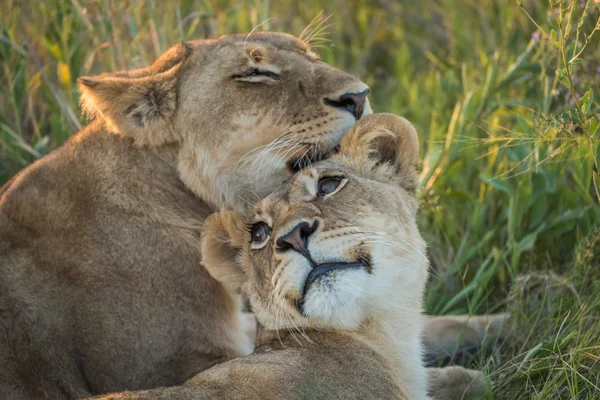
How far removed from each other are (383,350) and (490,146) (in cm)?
231

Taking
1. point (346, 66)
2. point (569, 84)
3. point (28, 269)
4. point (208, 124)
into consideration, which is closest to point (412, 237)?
point (569, 84)

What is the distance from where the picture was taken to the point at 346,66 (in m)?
7.62

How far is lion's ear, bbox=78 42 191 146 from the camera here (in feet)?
13.3

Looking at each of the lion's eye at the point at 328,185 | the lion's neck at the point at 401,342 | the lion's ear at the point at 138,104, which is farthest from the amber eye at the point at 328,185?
the lion's ear at the point at 138,104

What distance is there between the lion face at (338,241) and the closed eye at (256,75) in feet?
1.85

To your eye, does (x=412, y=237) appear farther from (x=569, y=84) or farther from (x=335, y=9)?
(x=335, y=9)

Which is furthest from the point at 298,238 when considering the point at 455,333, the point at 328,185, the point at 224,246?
the point at 455,333

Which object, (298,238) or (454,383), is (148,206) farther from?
(454,383)

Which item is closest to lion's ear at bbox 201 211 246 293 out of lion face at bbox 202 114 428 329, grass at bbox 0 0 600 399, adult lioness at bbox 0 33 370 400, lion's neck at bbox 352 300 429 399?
lion face at bbox 202 114 428 329

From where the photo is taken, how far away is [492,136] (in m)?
4.48

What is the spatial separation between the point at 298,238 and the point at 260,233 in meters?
0.41

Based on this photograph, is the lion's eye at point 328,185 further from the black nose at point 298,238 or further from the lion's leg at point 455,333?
the lion's leg at point 455,333

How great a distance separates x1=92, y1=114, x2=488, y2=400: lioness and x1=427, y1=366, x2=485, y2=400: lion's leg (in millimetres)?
435

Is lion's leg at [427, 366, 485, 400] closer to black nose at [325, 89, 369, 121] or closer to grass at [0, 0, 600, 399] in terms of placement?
grass at [0, 0, 600, 399]
